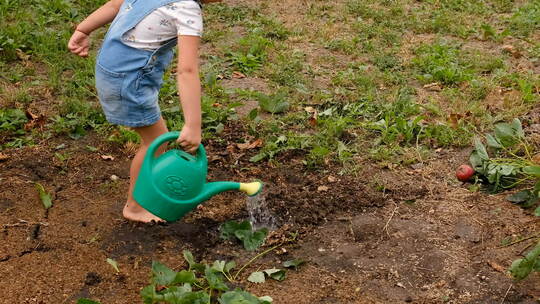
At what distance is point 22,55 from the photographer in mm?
4805

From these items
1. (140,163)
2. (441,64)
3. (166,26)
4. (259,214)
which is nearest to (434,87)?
(441,64)

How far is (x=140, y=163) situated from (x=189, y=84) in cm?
63

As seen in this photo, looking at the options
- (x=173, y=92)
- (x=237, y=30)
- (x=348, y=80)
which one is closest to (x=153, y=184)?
(x=173, y=92)

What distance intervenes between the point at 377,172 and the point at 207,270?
133 centimetres

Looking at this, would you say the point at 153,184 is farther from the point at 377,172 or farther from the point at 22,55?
the point at 22,55

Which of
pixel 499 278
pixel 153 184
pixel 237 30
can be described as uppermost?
pixel 153 184

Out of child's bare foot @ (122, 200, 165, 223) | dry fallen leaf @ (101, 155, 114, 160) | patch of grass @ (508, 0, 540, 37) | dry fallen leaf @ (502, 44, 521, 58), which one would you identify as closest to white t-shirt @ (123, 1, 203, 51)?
child's bare foot @ (122, 200, 165, 223)

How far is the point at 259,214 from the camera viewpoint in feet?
10.5

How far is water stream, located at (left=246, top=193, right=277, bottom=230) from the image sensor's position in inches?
124

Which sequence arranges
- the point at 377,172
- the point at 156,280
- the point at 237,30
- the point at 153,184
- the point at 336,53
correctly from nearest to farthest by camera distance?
the point at 156,280 → the point at 153,184 → the point at 377,172 → the point at 336,53 → the point at 237,30

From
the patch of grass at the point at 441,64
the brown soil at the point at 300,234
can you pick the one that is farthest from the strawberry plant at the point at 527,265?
the patch of grass at the point at 441,64

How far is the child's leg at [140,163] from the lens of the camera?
9.69 feet

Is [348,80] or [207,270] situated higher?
[207,270]

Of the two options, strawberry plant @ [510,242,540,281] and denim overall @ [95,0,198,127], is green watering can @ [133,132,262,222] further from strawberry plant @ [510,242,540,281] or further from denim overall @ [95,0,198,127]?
strawberry plant @ [510,242,540,281]
